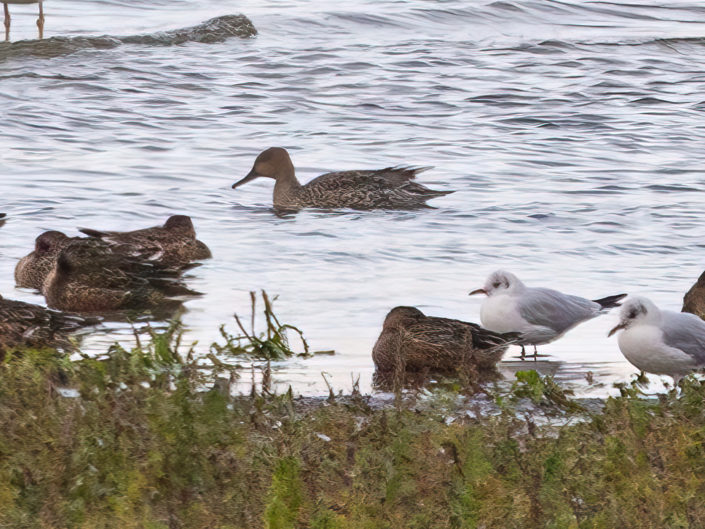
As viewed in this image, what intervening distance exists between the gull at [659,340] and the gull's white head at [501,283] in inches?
40.3

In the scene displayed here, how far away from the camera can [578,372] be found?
764 cm

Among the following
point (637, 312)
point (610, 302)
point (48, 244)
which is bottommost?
point (48, 244)

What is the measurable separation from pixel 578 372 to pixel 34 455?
11.7 feet

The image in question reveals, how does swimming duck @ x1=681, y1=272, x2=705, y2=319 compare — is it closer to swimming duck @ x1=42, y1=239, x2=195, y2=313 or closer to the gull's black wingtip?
the gull's black wingtip

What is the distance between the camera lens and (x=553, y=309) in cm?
824

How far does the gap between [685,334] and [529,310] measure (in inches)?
44.1

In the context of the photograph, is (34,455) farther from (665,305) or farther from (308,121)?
(308,121)

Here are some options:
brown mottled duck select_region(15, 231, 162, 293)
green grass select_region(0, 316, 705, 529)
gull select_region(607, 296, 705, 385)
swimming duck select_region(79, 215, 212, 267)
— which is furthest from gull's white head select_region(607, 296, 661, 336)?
swimming duck select_region(79, 215, 212, 267)

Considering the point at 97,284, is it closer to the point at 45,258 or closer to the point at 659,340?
the point at 45,258

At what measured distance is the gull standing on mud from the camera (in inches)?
319

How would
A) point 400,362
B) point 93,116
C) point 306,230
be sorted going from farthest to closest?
point 93,116 < point 306,230 < point 400,362

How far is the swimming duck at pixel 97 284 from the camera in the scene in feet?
32.5

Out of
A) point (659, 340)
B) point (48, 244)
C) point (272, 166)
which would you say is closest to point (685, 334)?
point (659, 340)

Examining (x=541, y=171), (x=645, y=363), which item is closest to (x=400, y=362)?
(x=645, y=363)
